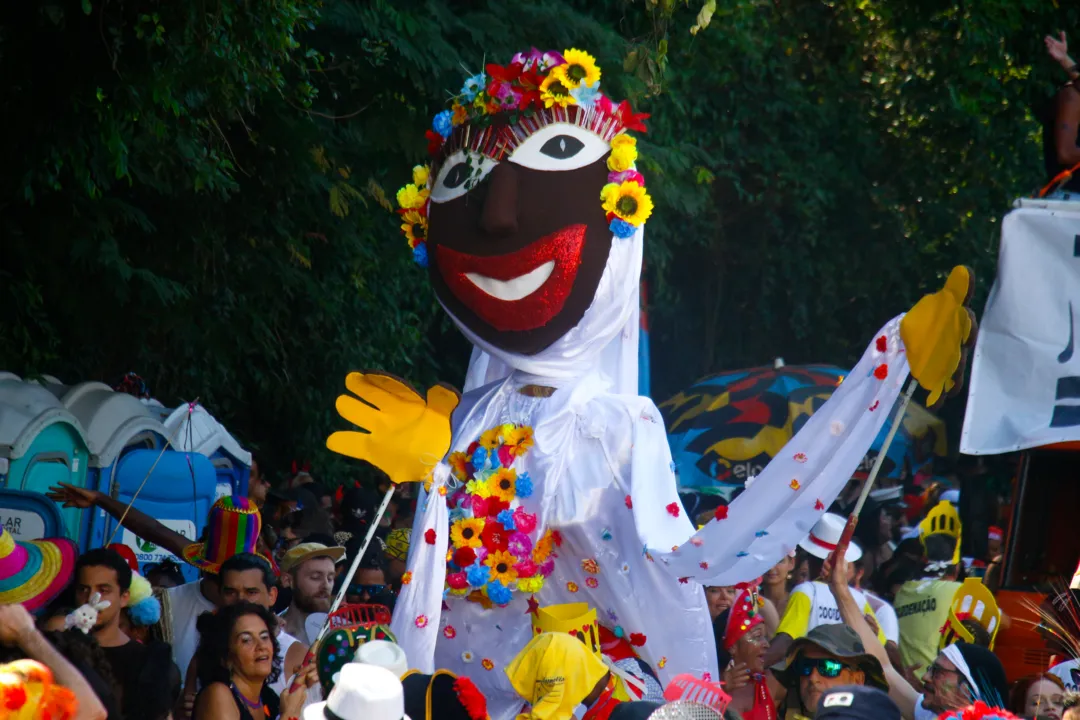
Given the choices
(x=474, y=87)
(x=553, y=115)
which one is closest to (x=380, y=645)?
(x=553, y=115)

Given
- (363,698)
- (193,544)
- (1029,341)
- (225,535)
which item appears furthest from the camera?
(1029,341)

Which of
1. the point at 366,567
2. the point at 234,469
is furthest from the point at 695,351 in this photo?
the point at 366,567

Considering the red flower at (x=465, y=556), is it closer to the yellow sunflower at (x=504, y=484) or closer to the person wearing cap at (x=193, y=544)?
the yellow sunflower at (x=504, y=484)

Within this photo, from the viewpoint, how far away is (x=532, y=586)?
18.7 feet

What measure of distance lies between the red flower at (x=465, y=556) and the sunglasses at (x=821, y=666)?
1260 mm

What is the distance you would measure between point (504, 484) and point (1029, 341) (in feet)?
10.0

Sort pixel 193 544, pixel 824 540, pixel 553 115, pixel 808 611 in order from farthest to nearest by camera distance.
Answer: pixel 824 540
pixel 193 544
pixel 808 611
pixel 553 115

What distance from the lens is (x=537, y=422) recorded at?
231 inches

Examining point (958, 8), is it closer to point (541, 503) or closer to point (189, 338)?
point (189, 338)

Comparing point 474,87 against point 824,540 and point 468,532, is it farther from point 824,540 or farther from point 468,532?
point 824,540

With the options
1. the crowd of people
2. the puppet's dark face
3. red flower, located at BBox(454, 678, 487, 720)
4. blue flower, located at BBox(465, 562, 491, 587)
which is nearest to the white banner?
the crowd of people

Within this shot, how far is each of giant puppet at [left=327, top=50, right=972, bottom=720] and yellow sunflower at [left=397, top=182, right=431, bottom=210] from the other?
0.37ft

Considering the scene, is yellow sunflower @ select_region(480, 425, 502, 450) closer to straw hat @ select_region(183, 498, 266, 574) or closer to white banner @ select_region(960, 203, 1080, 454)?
straw hat @ select_region(183, 498, 266, 574)

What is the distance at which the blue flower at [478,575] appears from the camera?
18.6ft
